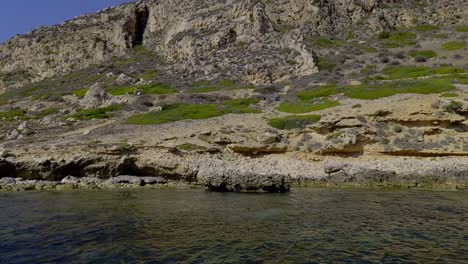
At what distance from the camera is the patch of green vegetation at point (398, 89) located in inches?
1578

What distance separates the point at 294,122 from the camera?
36031 millimetres

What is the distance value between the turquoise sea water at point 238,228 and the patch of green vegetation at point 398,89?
62.3 feet

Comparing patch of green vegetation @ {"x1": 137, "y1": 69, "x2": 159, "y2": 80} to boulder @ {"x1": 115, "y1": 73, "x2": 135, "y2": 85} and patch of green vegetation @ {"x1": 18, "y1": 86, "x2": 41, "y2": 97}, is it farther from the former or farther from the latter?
patch of green vegetation @ {"x1": 18, "y1": 86, "x2": 41, "y2": 97}

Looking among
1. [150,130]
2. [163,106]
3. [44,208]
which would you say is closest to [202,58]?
[163,106]

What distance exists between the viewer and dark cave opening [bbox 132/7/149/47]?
112250 millimetres

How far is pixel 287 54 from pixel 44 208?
56.9 meters

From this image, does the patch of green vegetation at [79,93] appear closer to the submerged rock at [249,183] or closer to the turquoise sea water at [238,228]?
the turquoise sea water at [238,228]

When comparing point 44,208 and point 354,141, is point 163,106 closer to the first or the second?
point 354,141

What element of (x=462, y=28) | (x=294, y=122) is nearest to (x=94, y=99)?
(x=294, y=122)

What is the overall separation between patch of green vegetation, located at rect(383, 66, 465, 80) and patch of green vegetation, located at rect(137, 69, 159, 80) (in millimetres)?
44642

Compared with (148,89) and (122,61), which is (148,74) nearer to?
(148,89)

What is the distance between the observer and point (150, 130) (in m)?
38.5

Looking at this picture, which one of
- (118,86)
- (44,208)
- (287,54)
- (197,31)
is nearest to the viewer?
(44,208)

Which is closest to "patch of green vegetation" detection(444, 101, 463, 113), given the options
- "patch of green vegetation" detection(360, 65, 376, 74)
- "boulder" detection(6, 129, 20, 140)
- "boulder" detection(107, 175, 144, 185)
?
"boulder" detection(107, 175, 144, 185)
